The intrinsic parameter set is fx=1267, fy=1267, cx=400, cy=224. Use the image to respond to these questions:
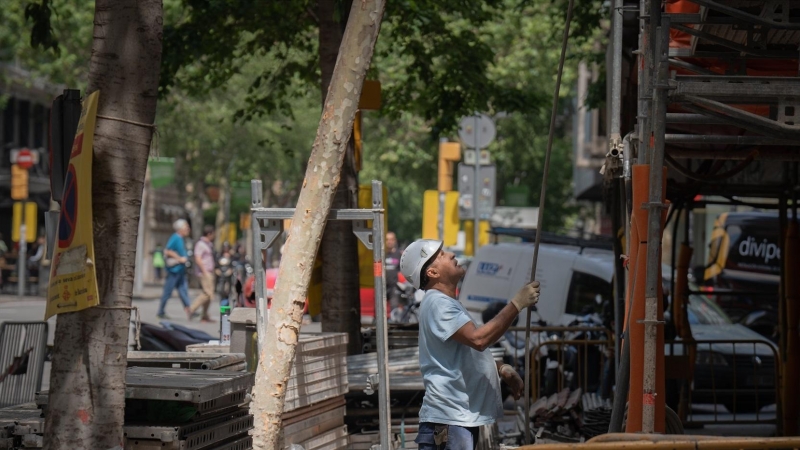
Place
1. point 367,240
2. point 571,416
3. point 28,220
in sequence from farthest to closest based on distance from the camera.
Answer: point 28,220 < point 571,416 < point 367,240

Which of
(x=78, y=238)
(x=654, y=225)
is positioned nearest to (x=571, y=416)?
(x=654, y=225)

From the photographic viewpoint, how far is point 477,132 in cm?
2108

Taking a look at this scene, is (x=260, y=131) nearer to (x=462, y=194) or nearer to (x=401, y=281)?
(x=401, y=281)

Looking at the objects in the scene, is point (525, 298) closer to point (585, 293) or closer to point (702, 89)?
point (702, 89)

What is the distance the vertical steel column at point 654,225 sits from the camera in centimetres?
570

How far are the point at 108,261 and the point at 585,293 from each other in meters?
11.4

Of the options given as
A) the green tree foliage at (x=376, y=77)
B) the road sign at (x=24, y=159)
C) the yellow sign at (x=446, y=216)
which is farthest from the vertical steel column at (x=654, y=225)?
the road sign at (x=24, y=159)

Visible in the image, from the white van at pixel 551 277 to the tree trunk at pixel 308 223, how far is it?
9642mm

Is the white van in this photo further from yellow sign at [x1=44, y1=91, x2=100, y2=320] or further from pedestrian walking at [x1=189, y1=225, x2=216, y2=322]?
Answer: yellow sign at [x1=44, y1=91, x2=100, y2=320]

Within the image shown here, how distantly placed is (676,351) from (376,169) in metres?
29.2

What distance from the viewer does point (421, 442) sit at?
5863mm

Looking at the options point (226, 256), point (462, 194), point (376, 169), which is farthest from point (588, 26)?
point (376, 169)

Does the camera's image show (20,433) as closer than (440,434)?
No

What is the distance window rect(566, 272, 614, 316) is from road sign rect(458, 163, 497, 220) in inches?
239
